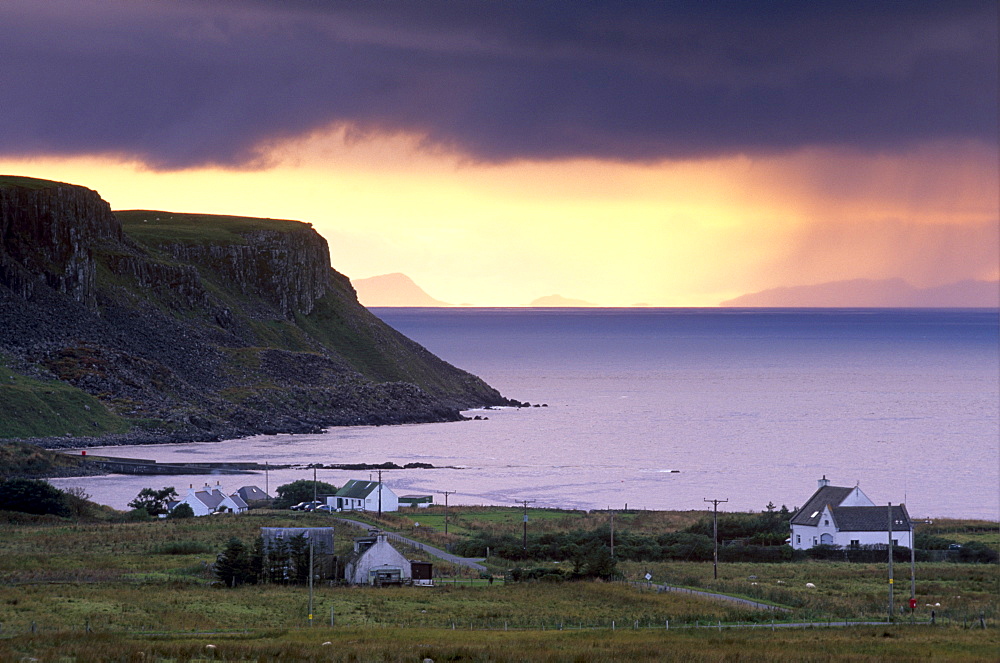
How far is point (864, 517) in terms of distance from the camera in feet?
224

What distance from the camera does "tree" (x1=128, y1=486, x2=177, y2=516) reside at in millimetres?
85875

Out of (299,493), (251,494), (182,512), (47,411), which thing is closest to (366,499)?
(299,493)

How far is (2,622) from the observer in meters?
39.2

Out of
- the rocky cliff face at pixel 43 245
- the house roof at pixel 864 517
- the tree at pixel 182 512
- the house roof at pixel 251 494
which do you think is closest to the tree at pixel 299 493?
the house roof at pixel 251 494

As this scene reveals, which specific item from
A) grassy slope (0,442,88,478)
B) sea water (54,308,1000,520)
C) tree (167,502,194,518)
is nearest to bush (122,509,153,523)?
tree (167,502,194,518)

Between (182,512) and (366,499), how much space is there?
12.6m

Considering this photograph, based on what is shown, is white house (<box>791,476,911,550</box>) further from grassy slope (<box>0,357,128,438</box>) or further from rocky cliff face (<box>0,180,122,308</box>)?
rocky cliff face (<box>0,180,122,308</box>)

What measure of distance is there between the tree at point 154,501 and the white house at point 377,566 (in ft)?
117

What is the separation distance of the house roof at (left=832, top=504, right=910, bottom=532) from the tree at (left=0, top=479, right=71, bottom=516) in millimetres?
47355

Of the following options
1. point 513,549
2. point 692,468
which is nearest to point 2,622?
point 513,549

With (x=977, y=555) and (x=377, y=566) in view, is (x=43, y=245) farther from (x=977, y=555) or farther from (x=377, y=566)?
(x=977, y=555)

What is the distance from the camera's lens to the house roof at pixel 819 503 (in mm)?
69006

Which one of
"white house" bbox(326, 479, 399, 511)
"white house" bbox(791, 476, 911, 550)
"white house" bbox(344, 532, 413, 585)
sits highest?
"white house" bbox(326, 479, 399, 511)

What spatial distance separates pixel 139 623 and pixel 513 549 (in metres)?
28.0
